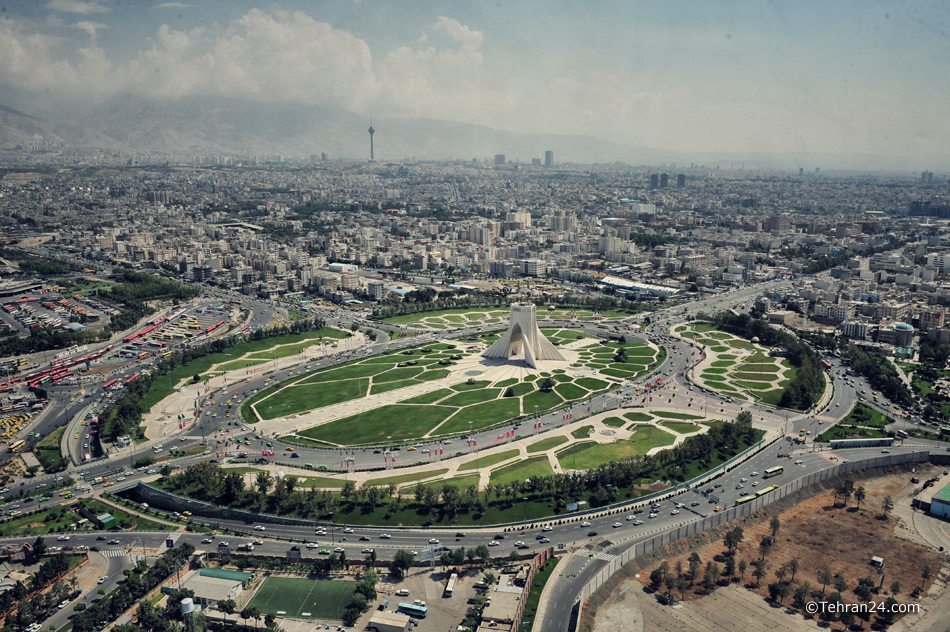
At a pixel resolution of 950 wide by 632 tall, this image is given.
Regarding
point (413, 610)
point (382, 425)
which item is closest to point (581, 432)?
point (382, 425)

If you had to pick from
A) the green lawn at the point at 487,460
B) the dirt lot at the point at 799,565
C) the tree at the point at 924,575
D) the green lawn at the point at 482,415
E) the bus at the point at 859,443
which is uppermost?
the bus at the point at 859,443

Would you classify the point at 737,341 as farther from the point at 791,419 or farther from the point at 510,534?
the point at 510,534

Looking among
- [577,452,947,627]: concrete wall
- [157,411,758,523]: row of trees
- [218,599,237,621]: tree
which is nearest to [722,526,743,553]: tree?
[577,452,947,627]: concrete wall

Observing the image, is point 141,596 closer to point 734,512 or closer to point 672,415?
point 734,512

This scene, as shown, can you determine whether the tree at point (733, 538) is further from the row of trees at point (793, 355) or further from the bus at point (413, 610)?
the row of trees at point (793, 355)

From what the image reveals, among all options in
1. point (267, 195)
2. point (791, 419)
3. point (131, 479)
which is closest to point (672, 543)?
point (791, 419)

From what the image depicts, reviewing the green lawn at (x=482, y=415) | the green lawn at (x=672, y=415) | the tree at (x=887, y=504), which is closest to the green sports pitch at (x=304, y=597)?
the green lawn at (x=482, y=415)
